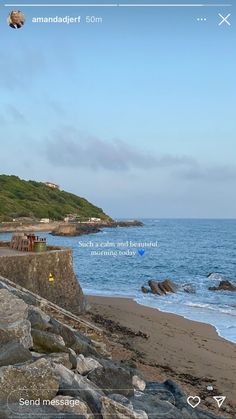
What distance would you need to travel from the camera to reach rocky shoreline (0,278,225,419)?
5473 mm

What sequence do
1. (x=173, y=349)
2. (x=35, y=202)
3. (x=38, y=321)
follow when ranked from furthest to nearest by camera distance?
(x=35, y=202)
(x=173, y=349)
(x=38, y=321)

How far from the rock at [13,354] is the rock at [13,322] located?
0.63 metres

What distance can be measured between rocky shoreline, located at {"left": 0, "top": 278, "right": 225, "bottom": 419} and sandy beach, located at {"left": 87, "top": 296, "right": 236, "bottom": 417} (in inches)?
114

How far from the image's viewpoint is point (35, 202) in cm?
13600

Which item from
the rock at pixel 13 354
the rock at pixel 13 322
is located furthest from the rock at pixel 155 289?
the rock at pixel 13 354

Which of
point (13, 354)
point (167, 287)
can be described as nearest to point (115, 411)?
point (13, 354)

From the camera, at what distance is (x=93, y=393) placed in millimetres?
6316

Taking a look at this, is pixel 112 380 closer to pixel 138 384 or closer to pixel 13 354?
pixel 138 384

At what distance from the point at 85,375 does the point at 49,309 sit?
21.4 ft

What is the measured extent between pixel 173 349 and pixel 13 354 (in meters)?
9.66

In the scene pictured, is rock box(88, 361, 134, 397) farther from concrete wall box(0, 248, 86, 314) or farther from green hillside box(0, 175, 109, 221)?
green hillside box(0, 175, 109, 221)

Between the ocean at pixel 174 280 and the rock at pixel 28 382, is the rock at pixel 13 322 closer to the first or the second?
the rock at pixel 28 382

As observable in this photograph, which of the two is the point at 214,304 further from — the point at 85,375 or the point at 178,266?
the point at 178,266

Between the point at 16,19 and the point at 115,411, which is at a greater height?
the point at 16,19
